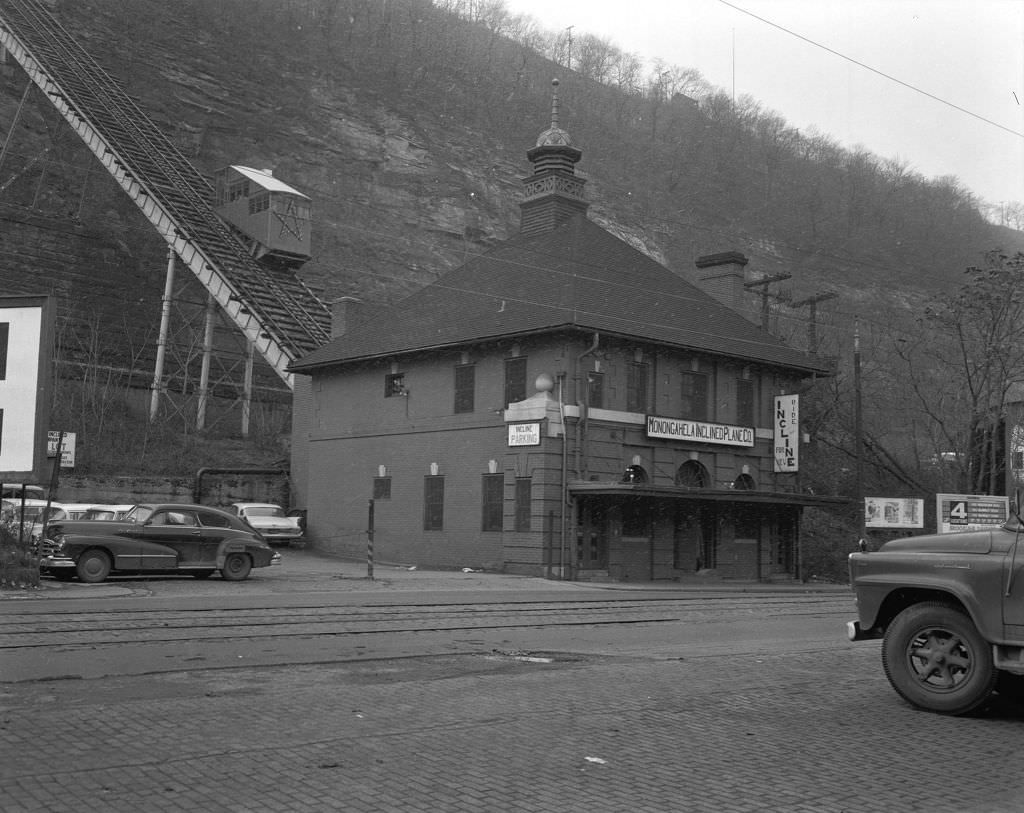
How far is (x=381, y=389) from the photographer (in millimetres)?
38375

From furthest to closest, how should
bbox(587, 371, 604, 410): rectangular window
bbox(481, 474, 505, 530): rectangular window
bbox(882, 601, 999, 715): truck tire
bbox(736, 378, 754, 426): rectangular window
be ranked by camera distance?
bbox(736, 378, 754, 426): rectangular window, bbox(481, 474, 505, 530): rectangular window, bbox(587, 371, 604, 410): rectangular window, bbox(882, 601, 999, 715): truck tire

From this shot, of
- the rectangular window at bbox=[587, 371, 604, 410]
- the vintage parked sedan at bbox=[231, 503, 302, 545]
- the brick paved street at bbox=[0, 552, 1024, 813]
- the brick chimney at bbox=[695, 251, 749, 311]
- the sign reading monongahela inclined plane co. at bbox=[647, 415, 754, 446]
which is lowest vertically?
the brick paved street at bbox=[0, 552, 1024, 813]

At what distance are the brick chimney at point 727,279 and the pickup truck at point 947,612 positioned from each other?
116 ft

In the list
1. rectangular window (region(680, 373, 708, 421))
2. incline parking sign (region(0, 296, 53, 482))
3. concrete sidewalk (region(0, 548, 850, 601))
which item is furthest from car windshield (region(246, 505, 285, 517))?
incline parking sign (region(0, 296, 53, 482))

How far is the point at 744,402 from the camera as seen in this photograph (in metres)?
38.1

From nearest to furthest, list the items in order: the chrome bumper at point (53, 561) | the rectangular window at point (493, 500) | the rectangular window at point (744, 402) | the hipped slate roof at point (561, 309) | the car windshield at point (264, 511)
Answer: the chrome bumper at point (53, 561) → the rectangular window at point (493, 500) → the hipped slate roof at point (561, 309) → the rectangular window at point (744, 402) → the car windshield at point (264, 511)

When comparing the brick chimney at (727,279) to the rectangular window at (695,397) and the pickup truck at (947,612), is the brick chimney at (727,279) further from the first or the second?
the pickup truck at (947,612)

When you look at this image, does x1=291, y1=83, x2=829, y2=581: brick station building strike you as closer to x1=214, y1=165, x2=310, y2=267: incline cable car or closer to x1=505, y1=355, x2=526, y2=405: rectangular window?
x1=505, y1=355, x2=526, y2=405: rectangular window

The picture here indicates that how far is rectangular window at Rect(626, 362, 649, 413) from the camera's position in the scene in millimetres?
34250

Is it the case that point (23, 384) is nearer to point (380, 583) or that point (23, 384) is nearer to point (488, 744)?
point (380, 583)

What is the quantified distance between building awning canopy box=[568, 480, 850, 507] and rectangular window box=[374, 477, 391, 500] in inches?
315

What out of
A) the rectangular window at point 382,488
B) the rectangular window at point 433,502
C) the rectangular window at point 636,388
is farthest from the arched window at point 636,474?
the rectangular window at point 382,488

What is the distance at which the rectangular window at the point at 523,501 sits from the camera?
107 feet

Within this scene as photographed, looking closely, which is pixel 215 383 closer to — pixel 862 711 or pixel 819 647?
pixel 819 647
